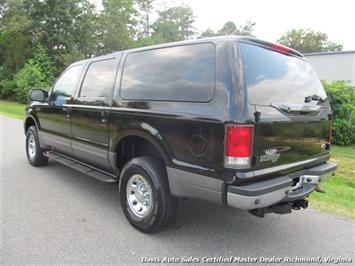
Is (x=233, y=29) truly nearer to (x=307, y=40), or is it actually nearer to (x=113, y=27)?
(x=307, y=40)

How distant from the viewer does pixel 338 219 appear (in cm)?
381

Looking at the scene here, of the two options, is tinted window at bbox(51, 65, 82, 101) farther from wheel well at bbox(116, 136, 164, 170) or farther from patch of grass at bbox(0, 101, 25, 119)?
patch of grass at bbox(0, 101, 25, 119)

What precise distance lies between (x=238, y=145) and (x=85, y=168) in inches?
107

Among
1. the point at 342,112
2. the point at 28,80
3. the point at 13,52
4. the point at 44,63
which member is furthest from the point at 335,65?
A: the point at 13,52

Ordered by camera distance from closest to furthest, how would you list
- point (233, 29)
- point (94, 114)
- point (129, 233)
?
1. point (129, 233)
2. point (94, 114)
3. point (233, 29)

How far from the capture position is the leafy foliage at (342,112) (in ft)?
28.6

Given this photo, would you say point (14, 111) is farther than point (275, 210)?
Yes

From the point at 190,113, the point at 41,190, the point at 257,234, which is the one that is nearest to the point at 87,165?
the point at 41,190

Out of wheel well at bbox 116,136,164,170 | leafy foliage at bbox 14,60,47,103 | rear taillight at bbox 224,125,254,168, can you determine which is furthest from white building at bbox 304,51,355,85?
leafy foliage at bbox 14,60,47,103

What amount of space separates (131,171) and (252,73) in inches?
69.0

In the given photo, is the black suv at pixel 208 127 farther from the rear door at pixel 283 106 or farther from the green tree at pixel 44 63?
the green tree at pixel 44 63

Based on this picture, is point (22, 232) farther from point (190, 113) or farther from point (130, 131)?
point (190, 113)

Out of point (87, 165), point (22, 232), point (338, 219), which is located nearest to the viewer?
point (22, 232)

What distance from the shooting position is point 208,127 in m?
2.70
